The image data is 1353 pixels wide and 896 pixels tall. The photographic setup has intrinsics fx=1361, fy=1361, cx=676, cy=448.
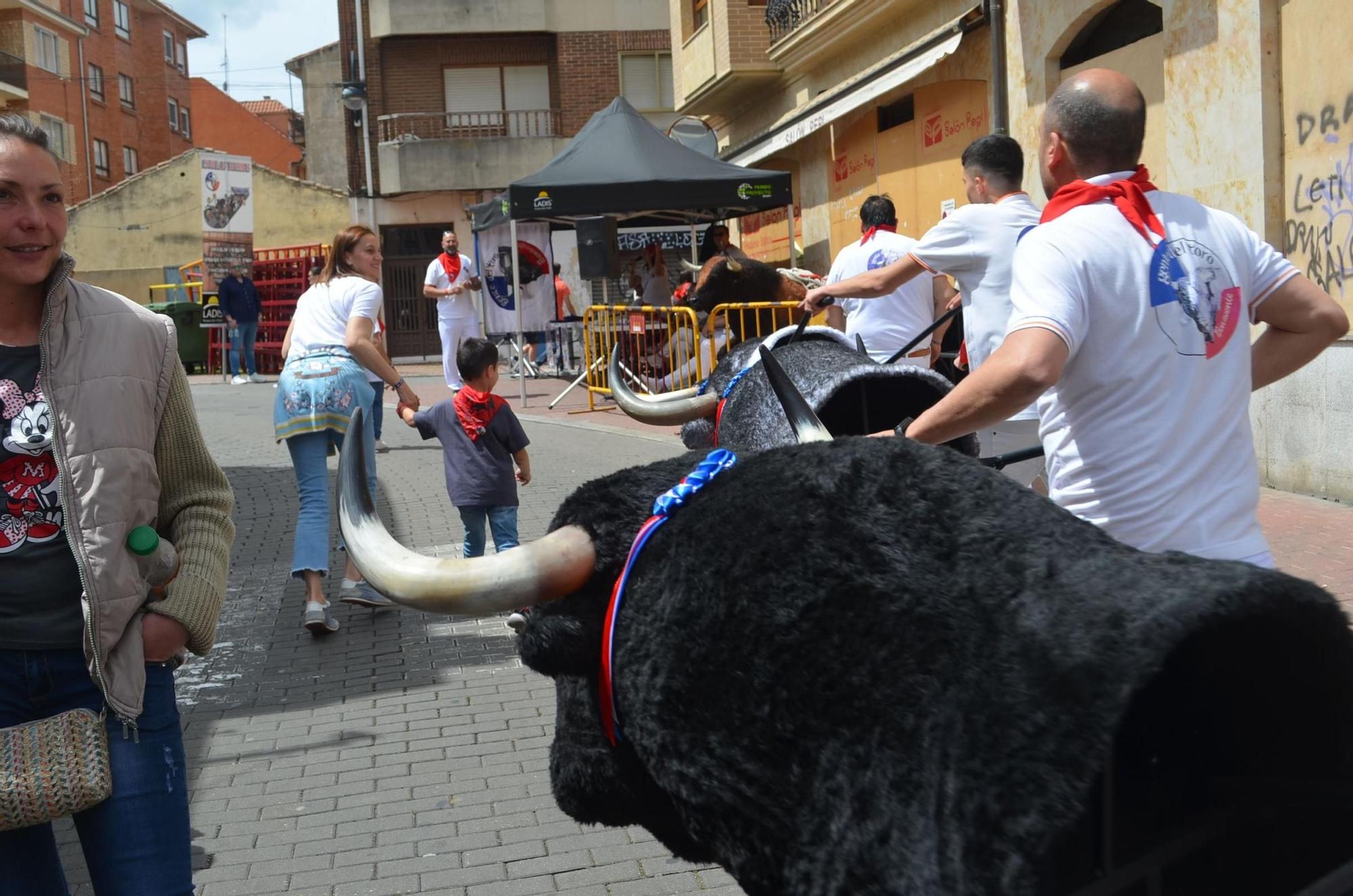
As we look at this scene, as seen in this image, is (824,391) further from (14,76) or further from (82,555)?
(14,76)

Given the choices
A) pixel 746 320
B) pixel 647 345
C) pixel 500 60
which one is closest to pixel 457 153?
pixel 500 60

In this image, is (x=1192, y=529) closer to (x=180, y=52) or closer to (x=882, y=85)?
(x=882, y=85)

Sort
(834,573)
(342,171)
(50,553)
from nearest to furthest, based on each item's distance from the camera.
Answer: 1. (834,573)
2. (50,553)
3. (342,171)

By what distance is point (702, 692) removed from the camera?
5.93 ft

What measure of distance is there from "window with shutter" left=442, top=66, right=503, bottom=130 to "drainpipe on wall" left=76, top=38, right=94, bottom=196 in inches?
871

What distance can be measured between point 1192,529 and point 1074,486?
25 cm

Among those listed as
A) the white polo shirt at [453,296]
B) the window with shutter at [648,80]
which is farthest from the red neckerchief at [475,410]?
the window with shutter at [648,80]

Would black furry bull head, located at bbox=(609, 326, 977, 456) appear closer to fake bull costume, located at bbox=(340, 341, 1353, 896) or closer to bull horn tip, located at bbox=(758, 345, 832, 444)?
bull horn tip, located at bbox=(758, 345, 832, 444)

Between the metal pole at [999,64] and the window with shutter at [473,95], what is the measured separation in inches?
924

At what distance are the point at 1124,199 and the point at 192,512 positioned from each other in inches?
82.2

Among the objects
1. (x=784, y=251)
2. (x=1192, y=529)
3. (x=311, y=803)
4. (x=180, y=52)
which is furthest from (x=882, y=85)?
(x=180, y=52)

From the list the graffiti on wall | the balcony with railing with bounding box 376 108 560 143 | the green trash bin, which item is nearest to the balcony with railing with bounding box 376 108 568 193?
the balcony with railing with bounding box 376 108 560 143

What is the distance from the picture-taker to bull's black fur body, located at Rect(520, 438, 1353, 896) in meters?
1.49

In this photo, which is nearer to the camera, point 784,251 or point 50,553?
point 50,553
